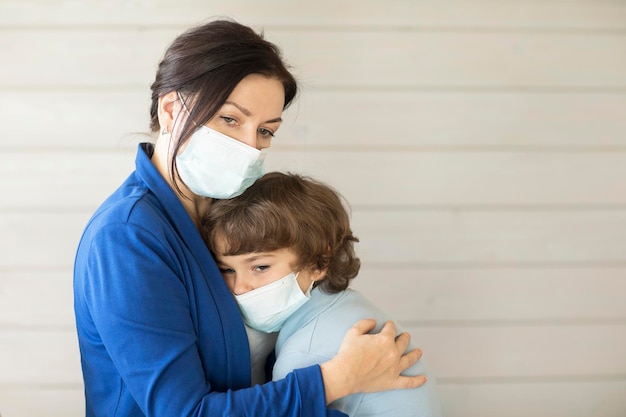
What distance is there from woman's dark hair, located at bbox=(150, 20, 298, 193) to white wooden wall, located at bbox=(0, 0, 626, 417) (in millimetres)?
Answer: 642

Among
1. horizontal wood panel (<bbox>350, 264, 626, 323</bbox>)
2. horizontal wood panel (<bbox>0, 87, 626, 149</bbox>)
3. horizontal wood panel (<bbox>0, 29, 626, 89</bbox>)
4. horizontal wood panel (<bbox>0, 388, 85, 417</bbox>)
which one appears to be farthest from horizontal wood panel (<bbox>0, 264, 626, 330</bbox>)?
horizontal wood panel (<bbox>0, 29, 626, 89</bbox>)

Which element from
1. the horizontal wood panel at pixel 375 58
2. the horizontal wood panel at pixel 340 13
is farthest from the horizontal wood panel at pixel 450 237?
the horizontal wood panel at pixel 340 13

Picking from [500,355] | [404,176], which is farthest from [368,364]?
[500,355]

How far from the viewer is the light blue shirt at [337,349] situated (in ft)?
4.23

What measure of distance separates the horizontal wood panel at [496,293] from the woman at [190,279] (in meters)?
0.66

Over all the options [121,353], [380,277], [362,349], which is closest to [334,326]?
[362,349]

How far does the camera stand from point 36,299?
1.94 m

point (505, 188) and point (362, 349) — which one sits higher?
point (505, 188)

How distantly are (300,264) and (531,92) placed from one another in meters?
0.99

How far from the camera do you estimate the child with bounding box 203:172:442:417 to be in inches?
51.1

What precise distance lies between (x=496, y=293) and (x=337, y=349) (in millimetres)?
902

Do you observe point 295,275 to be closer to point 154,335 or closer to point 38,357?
point 154,335

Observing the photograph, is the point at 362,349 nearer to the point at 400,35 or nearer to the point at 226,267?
the point at 226,267

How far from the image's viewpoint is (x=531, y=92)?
1967 mm
